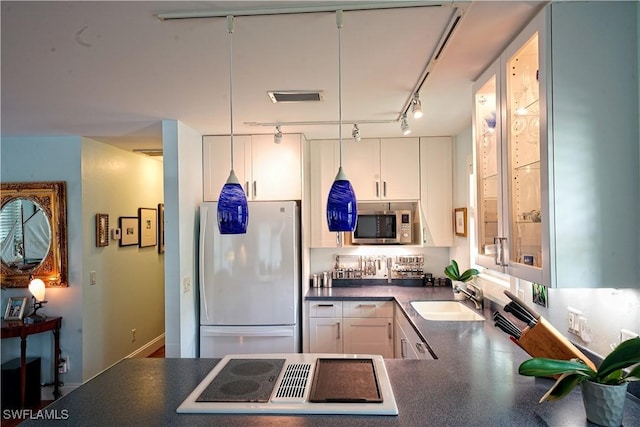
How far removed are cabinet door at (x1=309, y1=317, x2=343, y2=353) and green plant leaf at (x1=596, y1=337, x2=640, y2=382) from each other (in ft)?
7.36

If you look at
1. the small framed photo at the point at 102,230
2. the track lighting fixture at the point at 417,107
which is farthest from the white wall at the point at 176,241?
the track lighting fixture at the point at 417,107

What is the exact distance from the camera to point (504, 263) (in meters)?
1.64

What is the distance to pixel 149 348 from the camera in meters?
4.23

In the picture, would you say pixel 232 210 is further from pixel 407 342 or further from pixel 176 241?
pixel 407 342

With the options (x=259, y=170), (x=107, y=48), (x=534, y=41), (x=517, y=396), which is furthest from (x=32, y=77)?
(x=517, y=396)

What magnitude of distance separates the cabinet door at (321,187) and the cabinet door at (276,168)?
28cm

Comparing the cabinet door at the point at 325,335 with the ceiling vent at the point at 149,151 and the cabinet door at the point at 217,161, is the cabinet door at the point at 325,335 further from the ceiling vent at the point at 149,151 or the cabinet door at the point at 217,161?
the ceiling vent at the point at 149,151

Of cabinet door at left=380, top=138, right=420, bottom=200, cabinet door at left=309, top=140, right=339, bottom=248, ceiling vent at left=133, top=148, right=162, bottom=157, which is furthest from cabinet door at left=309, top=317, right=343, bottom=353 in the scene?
ceiling vent at left=133, top=148, right=162, bottom=157

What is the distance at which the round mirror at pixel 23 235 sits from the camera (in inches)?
125

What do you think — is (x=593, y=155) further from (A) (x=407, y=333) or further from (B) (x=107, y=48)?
(B) (x=107, y=48)

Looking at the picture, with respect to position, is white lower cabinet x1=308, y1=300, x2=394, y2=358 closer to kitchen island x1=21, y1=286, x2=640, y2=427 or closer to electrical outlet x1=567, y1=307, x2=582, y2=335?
kitchen island x1=21, y1=286, x2=640, y2=427

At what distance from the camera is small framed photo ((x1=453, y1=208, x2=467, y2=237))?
315 centimetres

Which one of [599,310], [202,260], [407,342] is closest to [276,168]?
[202,260]

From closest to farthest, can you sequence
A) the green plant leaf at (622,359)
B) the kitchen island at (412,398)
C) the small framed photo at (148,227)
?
the green plant leaf at (622,359), the kitchen island at (412,398), the small framed photo at (148,227)
